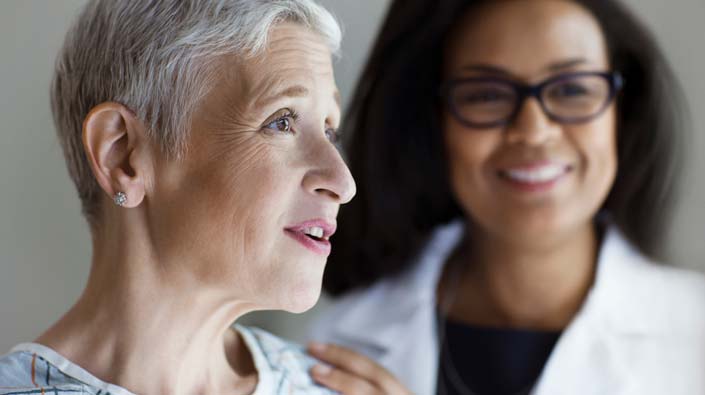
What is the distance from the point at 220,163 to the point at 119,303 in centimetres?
21

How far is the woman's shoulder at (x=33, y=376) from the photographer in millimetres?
906

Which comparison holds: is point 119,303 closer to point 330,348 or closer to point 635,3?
point 330,348

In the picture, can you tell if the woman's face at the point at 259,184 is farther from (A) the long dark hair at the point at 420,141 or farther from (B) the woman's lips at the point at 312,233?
(A) the long dark hair at the point at 420,141

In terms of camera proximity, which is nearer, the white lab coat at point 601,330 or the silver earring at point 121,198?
the silver earring at point 121,198

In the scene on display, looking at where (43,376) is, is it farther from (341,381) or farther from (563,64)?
(563,64)

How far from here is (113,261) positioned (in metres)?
0.98

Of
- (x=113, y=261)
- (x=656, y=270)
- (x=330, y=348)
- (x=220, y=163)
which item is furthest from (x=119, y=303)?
(x=656, y=270)

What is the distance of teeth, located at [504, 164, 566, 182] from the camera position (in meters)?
1.53

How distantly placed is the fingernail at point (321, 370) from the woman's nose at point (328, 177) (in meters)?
0.37

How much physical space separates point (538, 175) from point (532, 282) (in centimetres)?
26

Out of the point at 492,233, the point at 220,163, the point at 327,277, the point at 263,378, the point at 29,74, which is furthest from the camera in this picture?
the point at 327,277

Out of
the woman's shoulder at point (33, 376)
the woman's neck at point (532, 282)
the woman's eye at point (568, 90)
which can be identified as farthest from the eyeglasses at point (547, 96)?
the woman's shoulder at point (33, 376)

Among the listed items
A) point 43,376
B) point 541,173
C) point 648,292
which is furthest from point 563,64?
point 43,376

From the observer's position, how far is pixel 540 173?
154 cm
